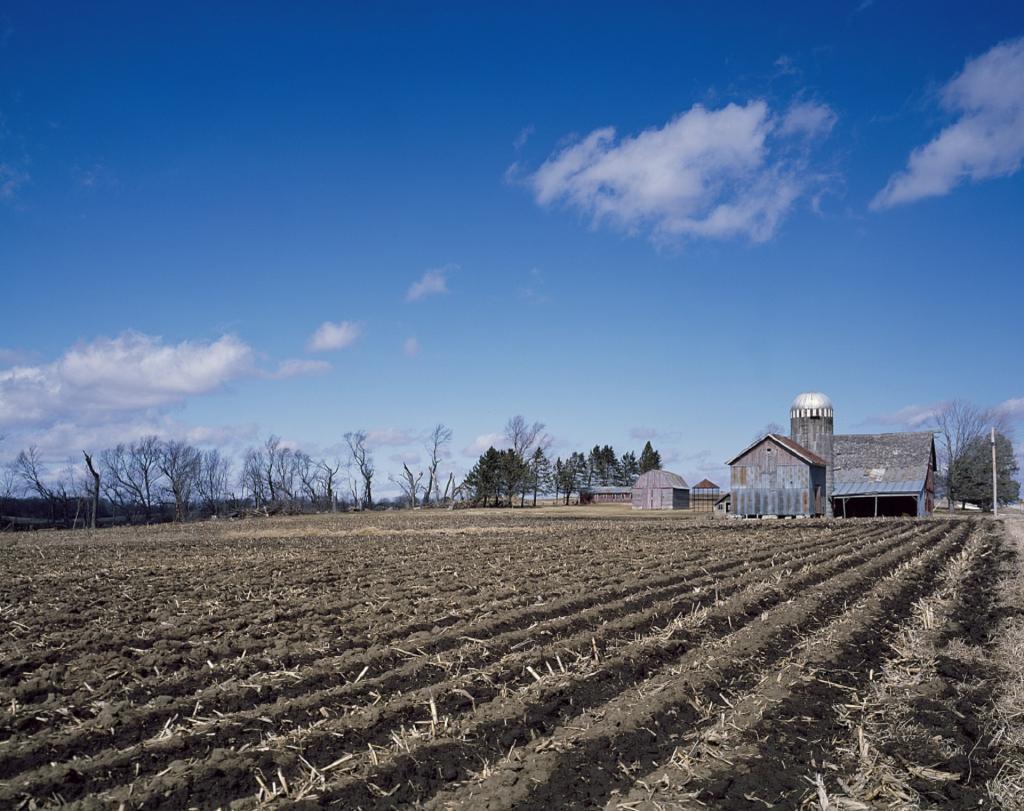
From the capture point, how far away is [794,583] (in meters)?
15.1

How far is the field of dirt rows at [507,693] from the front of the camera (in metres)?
5.68

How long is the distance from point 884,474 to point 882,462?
119 centimetres

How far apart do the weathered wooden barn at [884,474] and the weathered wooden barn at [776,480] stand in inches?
141

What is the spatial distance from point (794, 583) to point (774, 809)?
10.5 meters

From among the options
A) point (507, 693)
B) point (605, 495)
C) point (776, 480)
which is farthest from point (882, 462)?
point (605, 495)

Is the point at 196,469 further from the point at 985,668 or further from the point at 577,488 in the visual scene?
the point at 985,668

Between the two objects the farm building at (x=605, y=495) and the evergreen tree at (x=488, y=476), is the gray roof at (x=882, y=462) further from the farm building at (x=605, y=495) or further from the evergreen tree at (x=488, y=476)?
the farm building at (x=605, y=495)

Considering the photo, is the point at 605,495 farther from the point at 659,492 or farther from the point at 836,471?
the point at 836,471

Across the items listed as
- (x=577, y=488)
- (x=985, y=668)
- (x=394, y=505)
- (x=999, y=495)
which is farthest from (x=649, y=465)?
(x=985, y=668)

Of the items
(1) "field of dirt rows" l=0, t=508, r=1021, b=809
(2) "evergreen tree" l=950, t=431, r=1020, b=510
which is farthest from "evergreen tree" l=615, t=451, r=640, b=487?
(1) "field of dirt rows" l=0, t=508, r=1021, b=809

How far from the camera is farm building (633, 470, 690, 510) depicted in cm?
9569

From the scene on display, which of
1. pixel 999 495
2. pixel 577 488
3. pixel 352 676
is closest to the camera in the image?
pixel 352 676

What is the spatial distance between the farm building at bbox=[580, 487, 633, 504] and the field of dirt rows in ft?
344

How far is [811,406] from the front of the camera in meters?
59.2
